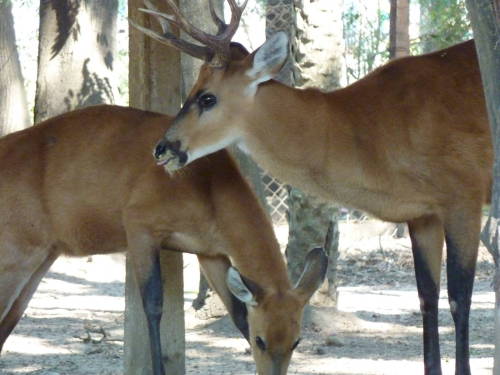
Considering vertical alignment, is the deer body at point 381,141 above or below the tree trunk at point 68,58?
below

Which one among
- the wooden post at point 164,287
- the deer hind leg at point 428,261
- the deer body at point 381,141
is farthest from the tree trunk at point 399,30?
the wooden post at point 164,287

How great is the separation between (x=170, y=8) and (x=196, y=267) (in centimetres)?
553

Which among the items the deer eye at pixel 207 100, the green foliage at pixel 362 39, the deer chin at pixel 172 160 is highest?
the green foliage at pixel 362 39

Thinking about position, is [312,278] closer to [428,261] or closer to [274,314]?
[274,314]

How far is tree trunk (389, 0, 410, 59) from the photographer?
37.8 ft

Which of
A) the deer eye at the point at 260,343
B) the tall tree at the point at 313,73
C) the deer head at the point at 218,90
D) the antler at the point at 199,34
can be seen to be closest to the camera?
the deer eye at the point at 260,343

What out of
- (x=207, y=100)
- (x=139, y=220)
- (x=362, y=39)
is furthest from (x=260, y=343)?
(x=362, y=39)

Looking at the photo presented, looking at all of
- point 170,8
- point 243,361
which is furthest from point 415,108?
point 243,361

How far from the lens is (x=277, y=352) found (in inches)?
227

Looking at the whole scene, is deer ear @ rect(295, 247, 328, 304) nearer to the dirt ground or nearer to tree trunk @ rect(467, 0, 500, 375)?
the dirt ground

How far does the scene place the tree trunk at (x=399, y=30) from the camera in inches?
453

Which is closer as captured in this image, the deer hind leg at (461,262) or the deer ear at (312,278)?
the deer ear at (312,278)

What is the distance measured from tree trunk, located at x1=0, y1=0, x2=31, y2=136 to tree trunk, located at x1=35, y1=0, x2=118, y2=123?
136cm

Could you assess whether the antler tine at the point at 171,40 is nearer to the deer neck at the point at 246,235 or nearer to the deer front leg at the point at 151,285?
the deer neck at the point at 246,235
